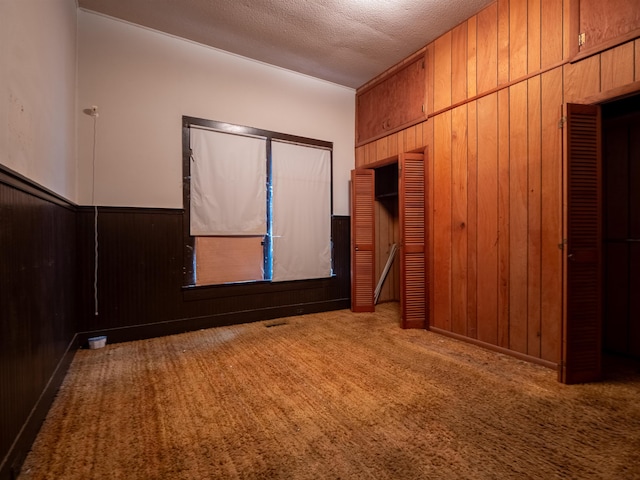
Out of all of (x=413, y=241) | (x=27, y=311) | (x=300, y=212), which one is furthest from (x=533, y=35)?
(x=27, y=311)

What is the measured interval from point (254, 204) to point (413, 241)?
1890 millimetres

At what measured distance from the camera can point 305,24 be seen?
9.87ft

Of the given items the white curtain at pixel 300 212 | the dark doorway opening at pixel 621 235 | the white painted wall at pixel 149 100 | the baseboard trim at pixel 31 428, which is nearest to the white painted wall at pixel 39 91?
the white painted wall at pixel 149 100

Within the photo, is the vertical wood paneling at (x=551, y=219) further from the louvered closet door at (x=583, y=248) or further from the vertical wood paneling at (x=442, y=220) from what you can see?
the vertical wood paneling at (x=442, y=220)

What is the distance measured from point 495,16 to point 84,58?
3711 mm

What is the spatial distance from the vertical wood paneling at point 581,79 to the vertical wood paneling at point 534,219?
0.19 m

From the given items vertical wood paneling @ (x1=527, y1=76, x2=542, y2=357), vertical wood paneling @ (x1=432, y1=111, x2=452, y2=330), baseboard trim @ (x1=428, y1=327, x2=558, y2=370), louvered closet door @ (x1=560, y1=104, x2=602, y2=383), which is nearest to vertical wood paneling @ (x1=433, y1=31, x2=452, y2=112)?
vertical wood paneling @ (x1=432, y1=111, x2=452, y2=330)

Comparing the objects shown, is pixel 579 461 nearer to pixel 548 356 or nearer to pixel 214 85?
pixel 548 356

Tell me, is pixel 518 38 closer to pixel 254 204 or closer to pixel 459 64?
pixel 459 64

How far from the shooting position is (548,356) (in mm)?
2283

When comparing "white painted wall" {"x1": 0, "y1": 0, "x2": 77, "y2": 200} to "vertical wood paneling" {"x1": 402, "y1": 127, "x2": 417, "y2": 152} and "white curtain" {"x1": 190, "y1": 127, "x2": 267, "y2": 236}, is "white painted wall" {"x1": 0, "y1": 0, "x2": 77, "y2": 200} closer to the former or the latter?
"white curtain" {"x1": 190, "y1": 127, "x2": 267, "y2": 236}

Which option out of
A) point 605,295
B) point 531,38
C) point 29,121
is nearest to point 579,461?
point 605,295

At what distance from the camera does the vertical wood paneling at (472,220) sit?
2801 millimetres

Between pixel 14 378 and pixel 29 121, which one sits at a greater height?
pixel 29 121
